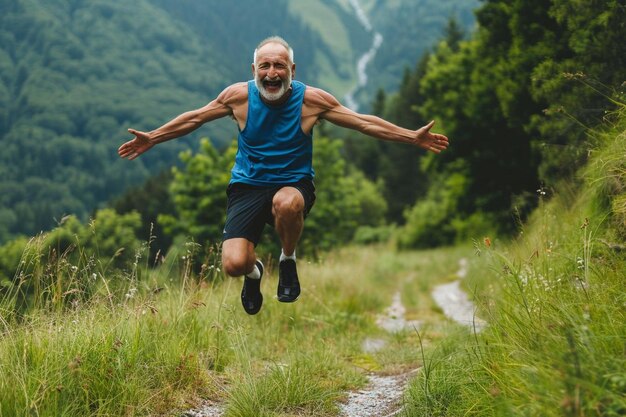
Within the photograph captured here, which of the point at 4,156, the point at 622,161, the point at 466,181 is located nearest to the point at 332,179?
the point at 466,181

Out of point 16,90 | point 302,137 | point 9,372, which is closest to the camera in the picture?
point 9,372

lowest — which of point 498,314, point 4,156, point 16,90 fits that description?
point 498,314

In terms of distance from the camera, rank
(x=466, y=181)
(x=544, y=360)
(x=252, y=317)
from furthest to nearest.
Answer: (x=466, y=181)
(x=252, y=317)
(x=544, y=360)

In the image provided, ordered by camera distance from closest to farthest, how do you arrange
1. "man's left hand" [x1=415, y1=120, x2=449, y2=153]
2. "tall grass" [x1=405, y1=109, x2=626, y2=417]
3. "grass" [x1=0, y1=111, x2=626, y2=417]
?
"tall grass" [x1=405, y1=109, x2=626, y2=417] < "grass" [x1=0, y1=111, x2=626, y2=417] < "man's left hand" [x1=415, y1=120, x2=449, y2=153]

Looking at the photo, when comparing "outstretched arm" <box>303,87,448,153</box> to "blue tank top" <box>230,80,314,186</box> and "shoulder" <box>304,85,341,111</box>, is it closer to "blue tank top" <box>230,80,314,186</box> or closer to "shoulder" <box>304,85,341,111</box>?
"shoulder" <box>304,85,341,111</box>

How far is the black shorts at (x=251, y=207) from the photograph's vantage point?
559 cm

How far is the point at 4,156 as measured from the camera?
163 metres

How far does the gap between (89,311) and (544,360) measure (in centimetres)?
324

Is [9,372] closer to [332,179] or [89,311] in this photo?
[89,311]

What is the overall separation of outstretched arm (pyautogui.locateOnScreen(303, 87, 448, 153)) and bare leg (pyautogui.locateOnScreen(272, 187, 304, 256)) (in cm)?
71

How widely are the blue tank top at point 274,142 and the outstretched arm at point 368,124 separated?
0.14 m

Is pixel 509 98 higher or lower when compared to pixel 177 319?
higher

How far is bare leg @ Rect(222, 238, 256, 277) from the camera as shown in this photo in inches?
214

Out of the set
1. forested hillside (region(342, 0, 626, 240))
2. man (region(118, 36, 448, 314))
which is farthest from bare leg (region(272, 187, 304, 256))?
forested hillside (region(342, 0, 626, 240))
